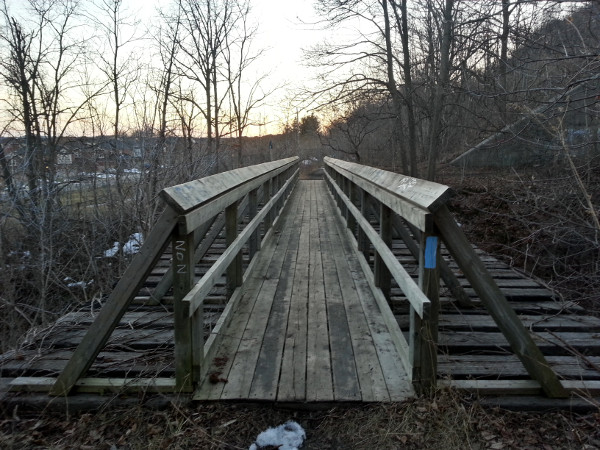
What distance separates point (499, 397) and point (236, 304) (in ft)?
7.13

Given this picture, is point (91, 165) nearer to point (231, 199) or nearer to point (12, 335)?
point (12, 335)

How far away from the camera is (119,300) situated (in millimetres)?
2361

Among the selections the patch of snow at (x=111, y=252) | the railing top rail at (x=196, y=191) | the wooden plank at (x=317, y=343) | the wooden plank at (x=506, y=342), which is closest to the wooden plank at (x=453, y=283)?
the wooden plank at (x=506, y=342)

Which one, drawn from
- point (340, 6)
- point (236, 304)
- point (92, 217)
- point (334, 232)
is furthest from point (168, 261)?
point (340, 6)

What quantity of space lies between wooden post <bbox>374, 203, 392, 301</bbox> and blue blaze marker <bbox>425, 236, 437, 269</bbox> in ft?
3.77

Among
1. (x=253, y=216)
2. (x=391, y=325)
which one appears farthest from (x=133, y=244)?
(x=391, y=325)

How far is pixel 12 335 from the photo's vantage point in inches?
239

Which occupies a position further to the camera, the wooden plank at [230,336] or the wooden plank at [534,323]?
the wooden plank at [534,323]

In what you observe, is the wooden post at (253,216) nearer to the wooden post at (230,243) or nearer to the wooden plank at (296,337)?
the wooden plank at (296,337)

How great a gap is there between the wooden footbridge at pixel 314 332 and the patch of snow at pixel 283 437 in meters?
0.17

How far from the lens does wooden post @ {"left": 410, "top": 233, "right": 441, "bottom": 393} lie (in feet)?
7.45

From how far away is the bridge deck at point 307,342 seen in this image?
246cm

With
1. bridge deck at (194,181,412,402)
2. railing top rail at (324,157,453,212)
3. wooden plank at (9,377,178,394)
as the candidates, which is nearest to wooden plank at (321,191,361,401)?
bridge deck at (194,181,412,402)

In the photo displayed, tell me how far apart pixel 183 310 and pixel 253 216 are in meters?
2.65
